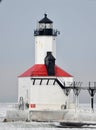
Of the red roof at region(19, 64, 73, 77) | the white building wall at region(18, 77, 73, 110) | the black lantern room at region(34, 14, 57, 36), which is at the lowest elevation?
the white building wall at region(18, 77, 73, 110)

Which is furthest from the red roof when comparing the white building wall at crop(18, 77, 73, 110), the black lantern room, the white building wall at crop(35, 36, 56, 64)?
the black lantern room

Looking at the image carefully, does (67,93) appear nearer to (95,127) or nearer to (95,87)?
(95,87)

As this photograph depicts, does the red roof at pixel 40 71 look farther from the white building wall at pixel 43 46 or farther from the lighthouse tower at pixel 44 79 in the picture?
the white building wall at pixel 43 46

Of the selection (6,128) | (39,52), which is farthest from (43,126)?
(39,52)

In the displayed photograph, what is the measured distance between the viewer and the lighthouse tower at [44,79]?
2977 inches

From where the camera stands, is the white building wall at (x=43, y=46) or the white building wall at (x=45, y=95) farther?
the white building wall at (x=43, y=46)

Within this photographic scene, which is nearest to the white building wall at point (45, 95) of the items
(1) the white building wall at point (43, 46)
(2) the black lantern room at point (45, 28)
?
(1) the white building wall at point (43, 46)

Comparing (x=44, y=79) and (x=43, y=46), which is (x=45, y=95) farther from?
(x=43, y=46)

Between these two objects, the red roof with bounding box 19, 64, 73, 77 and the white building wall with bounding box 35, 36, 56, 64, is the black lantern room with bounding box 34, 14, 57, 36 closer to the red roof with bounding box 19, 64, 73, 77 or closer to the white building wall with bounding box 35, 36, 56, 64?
the white building wall with bounding box 35, 36, 56, 64

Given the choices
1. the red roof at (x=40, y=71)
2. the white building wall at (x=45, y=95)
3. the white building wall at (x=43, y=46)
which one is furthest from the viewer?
the white building wall at (x=43, y=46)

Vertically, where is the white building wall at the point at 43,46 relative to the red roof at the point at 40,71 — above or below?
above

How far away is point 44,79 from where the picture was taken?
249 ft

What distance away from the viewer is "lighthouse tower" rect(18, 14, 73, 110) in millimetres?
75625

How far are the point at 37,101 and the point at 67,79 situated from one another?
4175 mm
